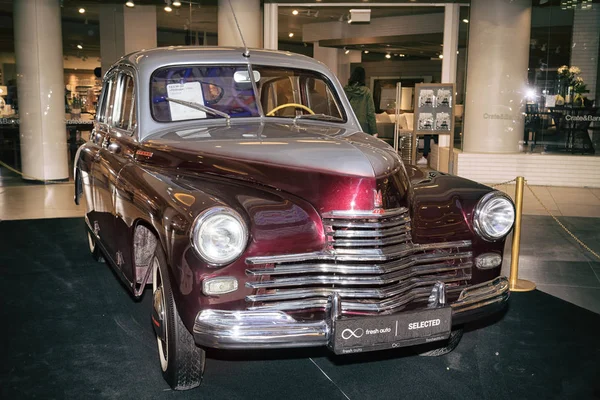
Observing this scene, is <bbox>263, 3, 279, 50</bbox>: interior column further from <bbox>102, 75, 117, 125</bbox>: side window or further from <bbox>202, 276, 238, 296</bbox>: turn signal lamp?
<bbox>202, 276, 238, 296</bbox>: turn signal lamp

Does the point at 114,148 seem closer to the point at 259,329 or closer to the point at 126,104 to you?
the point at 126,104

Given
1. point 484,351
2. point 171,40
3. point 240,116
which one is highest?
point 171,40

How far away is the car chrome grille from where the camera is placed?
3029mm

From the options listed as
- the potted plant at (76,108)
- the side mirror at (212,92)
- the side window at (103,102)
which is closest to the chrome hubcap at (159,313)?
the side mirror at (212,92)

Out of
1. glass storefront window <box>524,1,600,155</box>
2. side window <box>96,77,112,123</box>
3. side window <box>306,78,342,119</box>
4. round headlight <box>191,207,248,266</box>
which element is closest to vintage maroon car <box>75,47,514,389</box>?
round headlight <box>191,207,248,266</box>

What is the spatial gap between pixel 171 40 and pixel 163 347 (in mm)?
8910

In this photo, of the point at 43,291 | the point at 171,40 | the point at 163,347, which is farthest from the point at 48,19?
the point at 163,347

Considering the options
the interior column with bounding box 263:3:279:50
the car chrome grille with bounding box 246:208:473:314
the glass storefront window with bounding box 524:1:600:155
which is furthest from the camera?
the interior column with bounding box 263:3:279:50

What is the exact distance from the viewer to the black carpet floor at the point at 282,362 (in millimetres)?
3484

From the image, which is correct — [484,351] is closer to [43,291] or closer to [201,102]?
[201,102]

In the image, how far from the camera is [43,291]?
5.16m

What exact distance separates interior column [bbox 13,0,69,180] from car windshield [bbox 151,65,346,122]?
23.7 feet

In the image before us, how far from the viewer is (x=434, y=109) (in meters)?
8.98

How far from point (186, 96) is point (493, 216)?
6.84 feet
